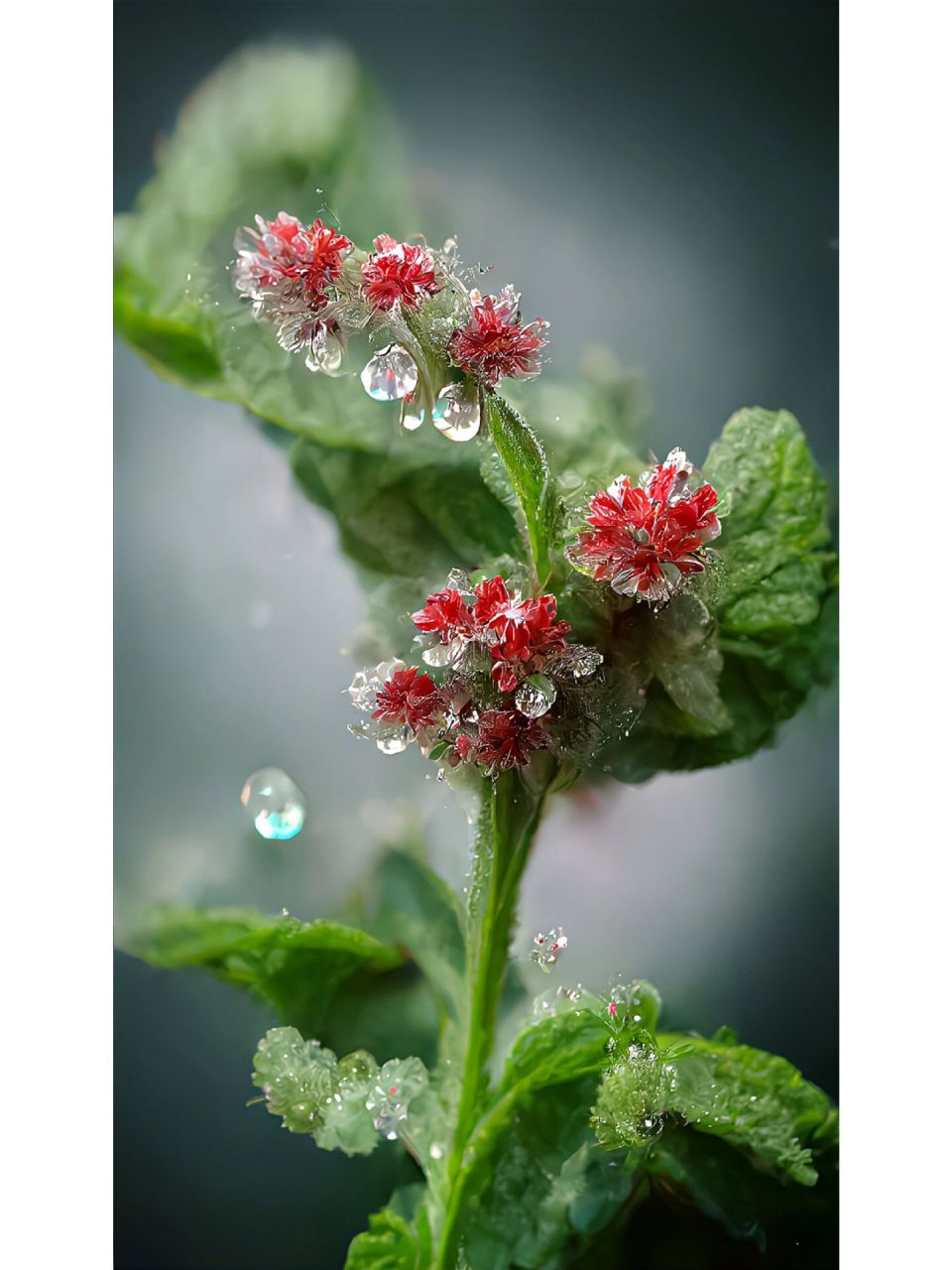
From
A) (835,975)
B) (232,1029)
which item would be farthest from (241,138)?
(835,975)

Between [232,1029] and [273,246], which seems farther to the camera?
[232,1029]

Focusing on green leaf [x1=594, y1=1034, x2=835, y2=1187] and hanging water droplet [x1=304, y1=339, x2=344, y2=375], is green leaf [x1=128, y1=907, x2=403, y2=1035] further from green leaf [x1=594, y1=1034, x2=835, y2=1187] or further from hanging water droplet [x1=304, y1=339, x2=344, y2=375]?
hanging water droplet [x1=304, y1=339, x2=344, y2=375]

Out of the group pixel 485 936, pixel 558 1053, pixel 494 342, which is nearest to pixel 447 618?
pixel 494 342

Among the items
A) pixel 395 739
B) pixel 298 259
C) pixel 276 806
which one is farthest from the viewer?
pixel 276 806

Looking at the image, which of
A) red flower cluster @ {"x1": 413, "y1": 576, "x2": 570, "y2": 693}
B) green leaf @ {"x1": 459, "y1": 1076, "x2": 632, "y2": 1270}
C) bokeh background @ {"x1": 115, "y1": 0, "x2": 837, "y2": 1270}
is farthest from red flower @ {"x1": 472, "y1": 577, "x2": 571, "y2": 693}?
green leaf @ {"x1": 459, "y1": 1076, "x2": 632, "y2": 1270}

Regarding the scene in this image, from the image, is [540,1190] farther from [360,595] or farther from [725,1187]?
[360,595]

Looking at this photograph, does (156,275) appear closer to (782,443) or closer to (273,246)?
(273,246)

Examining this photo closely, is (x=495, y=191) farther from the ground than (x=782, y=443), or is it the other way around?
(x=495, y=191)
